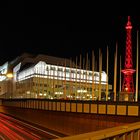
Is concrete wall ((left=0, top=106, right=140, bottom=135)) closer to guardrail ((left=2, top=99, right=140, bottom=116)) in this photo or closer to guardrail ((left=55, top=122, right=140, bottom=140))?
guardrail ((left=2, top=99, right=140, bottom=116))

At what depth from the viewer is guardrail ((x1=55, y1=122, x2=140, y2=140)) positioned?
19.3ft

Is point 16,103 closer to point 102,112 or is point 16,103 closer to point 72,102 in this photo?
point 72,102

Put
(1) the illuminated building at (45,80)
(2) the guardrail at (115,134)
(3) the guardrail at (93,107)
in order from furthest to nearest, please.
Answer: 1. (1) the illuminated building at (45,80)
2. (3) the guardrail at (93,107)
3. (2) the guardrail at (115,134)

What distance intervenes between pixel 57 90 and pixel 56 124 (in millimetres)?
78043

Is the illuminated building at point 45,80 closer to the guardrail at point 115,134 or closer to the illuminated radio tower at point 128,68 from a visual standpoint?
the illuminated radio tower at point 128,68

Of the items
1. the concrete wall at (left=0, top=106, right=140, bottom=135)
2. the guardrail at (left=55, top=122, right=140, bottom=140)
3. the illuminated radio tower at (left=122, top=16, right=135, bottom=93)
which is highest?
the illuminated radio tower at (left=122, top=16, right=135, bottom=93)

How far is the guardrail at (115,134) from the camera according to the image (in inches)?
232

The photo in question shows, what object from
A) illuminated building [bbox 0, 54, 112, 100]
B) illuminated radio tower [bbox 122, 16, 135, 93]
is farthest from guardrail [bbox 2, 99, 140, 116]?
illuminated building [bbox 0, 54, 112, 100]

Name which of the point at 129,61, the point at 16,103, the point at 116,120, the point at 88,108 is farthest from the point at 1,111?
the point at 116,120

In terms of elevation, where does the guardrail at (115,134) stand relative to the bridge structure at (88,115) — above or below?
above

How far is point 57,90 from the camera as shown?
128 m

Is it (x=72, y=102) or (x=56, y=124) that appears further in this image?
(x=56, y=124)

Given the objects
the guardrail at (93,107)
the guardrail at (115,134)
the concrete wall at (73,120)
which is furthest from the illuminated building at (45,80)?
the guardrail at (115,134)


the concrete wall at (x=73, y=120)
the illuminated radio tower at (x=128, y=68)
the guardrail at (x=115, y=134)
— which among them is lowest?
the concrete wall at (x=73, y=120)
